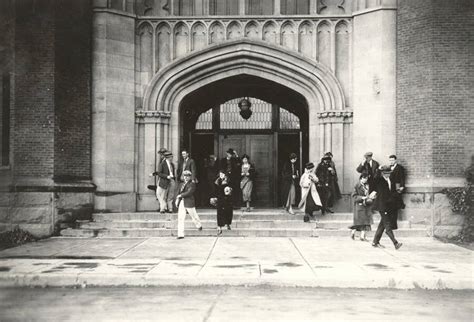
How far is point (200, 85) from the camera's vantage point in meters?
17.6

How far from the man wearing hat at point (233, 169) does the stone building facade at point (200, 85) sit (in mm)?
1628

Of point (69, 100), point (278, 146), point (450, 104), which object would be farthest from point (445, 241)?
point (69, 100)

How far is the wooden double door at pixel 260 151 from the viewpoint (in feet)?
63.9

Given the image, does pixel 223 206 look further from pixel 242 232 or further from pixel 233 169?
pixel 233 169

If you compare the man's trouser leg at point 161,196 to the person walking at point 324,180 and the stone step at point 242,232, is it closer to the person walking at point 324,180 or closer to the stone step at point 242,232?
the stone step at point 242,232

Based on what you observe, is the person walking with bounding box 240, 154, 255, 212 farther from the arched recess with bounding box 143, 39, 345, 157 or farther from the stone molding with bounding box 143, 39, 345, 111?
the stone molding with bounding box 143, 39, 345, 111

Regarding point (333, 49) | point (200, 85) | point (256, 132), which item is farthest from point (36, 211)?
point (333, 49)

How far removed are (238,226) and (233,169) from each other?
10.1 ft

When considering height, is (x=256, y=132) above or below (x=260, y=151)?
above

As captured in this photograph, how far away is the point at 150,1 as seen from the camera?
17391 millimetres

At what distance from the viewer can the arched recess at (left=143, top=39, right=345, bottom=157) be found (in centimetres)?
1711

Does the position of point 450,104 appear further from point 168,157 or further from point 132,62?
point 132,62

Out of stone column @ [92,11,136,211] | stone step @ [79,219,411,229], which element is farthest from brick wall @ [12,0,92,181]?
stone step @ [79,219,411,229]

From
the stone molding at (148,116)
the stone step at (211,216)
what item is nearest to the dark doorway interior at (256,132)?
the stone molding at (148,116)
